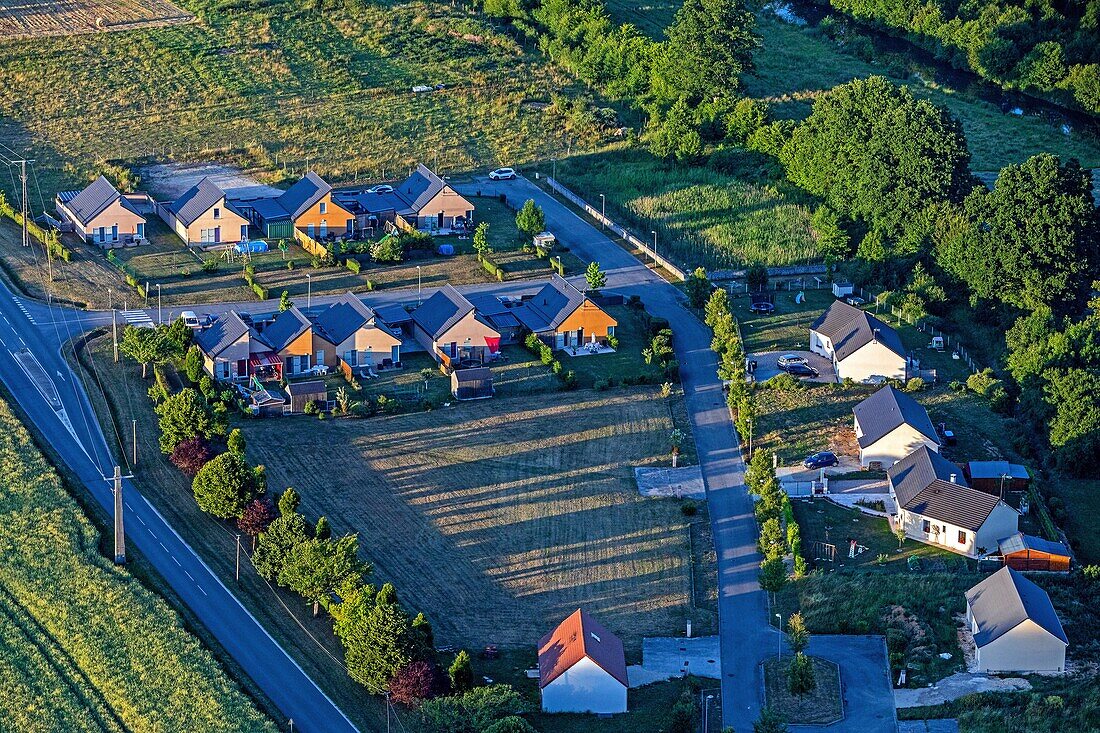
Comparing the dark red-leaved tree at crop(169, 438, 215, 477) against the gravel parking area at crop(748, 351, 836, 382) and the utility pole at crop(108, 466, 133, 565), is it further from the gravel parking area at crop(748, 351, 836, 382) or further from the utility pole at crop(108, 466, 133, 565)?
the gravel parking area at crop(748, 351, 836, 382)

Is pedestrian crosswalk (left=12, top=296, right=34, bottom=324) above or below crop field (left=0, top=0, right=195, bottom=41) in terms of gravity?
below

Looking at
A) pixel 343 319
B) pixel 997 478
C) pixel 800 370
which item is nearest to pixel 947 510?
pixel 997 478

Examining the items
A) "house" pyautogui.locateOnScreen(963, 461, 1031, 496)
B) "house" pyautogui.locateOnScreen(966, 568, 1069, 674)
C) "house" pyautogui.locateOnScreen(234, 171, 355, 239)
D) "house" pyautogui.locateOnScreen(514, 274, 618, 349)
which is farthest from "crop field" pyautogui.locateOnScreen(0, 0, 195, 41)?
"house" pyautogui.locateOnScreen(966, 568, 1069, 674)

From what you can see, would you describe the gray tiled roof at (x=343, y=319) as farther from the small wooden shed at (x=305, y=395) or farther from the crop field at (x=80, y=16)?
the crop field at (x=80, y=16)

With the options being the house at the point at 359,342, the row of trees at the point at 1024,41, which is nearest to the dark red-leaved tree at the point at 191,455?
the house at the point at 359,342

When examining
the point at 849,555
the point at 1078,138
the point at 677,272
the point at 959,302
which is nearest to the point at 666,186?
the point at 677,272

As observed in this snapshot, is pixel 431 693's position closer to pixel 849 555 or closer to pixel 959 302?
pixel 849 555
